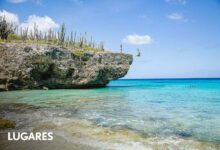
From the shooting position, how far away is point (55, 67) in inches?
1313

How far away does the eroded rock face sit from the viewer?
98.9 feet

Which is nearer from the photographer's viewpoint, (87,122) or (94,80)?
(87,122)

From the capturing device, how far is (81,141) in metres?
7.49

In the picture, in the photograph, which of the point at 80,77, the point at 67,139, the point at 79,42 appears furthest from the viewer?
the point at 79,42

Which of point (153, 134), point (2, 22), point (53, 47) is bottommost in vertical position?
point (153, 134)

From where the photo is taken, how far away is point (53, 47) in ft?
108

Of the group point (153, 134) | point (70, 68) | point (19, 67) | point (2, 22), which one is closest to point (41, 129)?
point (153, 134)

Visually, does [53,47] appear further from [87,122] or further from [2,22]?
[87,122]

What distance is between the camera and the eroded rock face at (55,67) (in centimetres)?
3016

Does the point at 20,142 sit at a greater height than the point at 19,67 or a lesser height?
lesser

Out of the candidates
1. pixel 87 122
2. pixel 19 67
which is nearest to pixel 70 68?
pixel 19 67

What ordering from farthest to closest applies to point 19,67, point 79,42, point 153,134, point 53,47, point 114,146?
point 79,42 → point 53,47 → point 19,67 → point 153,134 → point 114,146

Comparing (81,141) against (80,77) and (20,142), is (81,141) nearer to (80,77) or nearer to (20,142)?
(20,142)

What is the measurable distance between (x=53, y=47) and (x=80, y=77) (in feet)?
20.8
